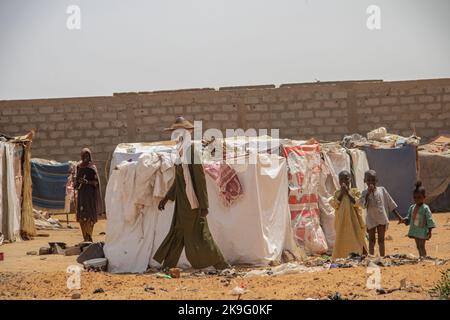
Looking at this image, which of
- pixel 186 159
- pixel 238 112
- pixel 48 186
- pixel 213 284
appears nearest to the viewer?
pixel 213 284

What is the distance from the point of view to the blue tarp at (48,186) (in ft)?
59.0

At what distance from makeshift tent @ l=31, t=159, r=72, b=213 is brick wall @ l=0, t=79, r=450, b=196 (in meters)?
2.55

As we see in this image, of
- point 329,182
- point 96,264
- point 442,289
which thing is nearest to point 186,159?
point 96,264

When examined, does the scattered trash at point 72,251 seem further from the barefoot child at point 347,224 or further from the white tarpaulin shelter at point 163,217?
the barefoot child at point 347,224

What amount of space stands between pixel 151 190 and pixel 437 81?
40.7ft

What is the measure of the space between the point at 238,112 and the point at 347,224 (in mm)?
11184

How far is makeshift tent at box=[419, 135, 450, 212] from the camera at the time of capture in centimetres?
1839

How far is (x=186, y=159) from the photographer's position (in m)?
9.20

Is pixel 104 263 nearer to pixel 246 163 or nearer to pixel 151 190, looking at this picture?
pixel 151 190

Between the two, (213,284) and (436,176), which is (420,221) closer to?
(213,284)

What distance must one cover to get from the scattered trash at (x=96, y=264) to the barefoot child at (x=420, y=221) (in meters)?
3.67

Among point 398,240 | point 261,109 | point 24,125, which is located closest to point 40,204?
point 24,125

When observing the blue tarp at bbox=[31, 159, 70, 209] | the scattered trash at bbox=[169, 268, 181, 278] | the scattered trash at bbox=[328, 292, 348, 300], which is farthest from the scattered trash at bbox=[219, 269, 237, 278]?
the blue tarp at bbox=[31, 159, 70, 209]

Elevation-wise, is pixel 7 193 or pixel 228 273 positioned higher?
pixel 7 193
